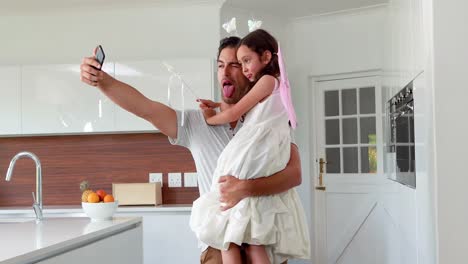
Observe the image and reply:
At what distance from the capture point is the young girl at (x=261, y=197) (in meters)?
1.51

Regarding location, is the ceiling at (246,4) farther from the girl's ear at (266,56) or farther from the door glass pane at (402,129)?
the girl's ear at (266,56)

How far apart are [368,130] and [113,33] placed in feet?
8.18

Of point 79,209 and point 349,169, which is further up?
point 349,169

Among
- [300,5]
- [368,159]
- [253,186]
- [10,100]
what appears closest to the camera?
[253,186]

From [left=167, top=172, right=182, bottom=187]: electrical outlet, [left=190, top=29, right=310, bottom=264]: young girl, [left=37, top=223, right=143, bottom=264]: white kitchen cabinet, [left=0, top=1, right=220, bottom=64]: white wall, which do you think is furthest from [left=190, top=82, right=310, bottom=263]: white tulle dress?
[left=167, top=172, right=182, bottom=187]: electrical outlet

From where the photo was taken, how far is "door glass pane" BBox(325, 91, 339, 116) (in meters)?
5.38

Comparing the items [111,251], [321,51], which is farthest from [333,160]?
[111,251]

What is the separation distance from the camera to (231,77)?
5.67 ft

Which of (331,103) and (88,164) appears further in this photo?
(331,103)

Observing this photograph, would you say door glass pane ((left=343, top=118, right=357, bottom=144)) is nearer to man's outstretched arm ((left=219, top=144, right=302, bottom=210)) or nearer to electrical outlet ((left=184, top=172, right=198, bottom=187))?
electrical outlet ((left=184, top=172, right=198, bottom=187))

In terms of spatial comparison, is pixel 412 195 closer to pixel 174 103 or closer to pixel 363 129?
pixel 174 103

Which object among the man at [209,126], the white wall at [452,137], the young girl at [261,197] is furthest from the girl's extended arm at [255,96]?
the white wall at [452,137]

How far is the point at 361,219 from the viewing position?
207 inches

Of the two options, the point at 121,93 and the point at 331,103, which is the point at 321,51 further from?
the point at 121,93
